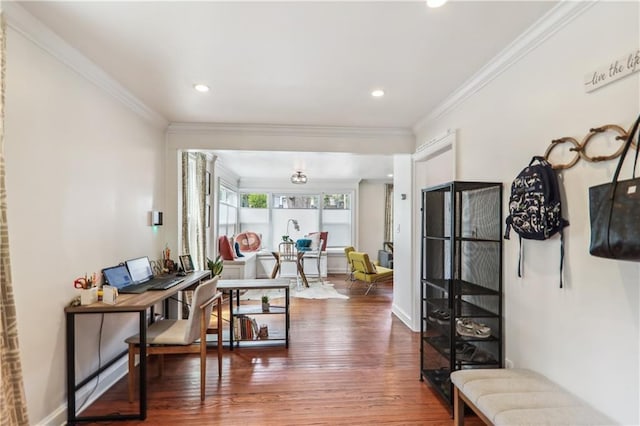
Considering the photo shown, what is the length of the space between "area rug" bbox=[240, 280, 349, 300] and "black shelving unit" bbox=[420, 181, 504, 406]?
3.00 metres

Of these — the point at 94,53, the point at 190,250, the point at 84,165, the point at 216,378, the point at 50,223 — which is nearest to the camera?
the point at 50,223

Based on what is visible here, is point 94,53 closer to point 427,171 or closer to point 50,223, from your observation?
point 50,223

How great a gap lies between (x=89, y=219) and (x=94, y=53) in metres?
1.19

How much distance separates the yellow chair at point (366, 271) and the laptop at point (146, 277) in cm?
338

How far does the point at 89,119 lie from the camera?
2434 mm

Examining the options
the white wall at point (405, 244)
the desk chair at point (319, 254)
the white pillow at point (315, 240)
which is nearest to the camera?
the white wall at point (405, 244)

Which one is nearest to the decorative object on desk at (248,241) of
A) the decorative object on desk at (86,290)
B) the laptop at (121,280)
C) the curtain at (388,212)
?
the curtain at (388,212)

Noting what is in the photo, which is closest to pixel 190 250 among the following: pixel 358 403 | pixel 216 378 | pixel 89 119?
pixel 216 378

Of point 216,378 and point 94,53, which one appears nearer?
point 94,53

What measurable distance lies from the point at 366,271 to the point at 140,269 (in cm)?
386

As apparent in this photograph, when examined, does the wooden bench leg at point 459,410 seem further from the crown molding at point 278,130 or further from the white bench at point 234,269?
the white bench at point 234,269

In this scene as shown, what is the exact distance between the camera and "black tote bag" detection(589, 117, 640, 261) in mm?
1190

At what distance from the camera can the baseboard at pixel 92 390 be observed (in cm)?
207

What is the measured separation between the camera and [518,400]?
1624 millimetres
